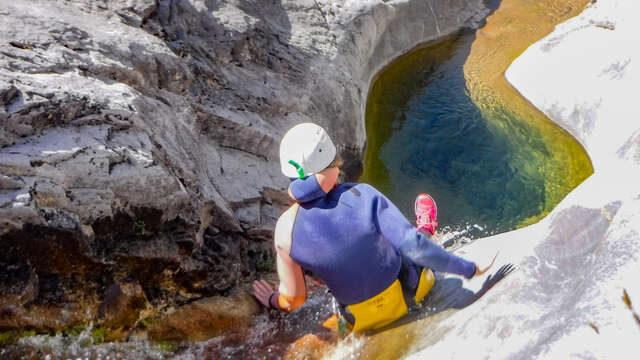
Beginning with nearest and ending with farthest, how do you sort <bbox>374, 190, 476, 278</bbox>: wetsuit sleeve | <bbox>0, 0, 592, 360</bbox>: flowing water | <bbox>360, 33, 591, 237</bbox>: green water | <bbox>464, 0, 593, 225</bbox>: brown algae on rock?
<bbox>374, 190, 476, 278</bbox>: wetsuit sleeve < <bbox>0, 0, 592, 360</bbox>: flowing water < <bbox>360, 33, 591, 237</bbox>: green water < <bbox>464, 0, 593, 225</bbox>: brown algae on rock

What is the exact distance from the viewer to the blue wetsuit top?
2.47 m

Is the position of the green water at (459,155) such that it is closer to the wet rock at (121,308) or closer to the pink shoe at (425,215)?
the pink shoe at (425,215)

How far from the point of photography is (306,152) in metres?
2.49

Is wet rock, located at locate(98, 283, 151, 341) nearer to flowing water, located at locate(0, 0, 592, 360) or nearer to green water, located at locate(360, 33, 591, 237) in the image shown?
flowing water, located at locate(0, 0, 592, 360)

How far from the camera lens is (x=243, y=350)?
313cm

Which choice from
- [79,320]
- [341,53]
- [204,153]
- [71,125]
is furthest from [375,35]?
[79,320]

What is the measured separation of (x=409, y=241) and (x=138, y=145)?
1.69 meters

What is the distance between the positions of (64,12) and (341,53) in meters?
3.11

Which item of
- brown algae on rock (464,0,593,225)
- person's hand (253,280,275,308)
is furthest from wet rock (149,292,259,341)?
brown algae on rock (464,0,593,225)

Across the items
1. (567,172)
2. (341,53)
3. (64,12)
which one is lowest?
(567,172)

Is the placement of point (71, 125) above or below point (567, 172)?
above

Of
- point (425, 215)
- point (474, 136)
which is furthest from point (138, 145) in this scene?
point (474, 136)

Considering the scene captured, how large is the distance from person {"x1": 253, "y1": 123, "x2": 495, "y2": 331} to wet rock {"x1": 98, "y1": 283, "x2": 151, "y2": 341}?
38.1 inches

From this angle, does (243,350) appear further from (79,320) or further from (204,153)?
(204,153)
